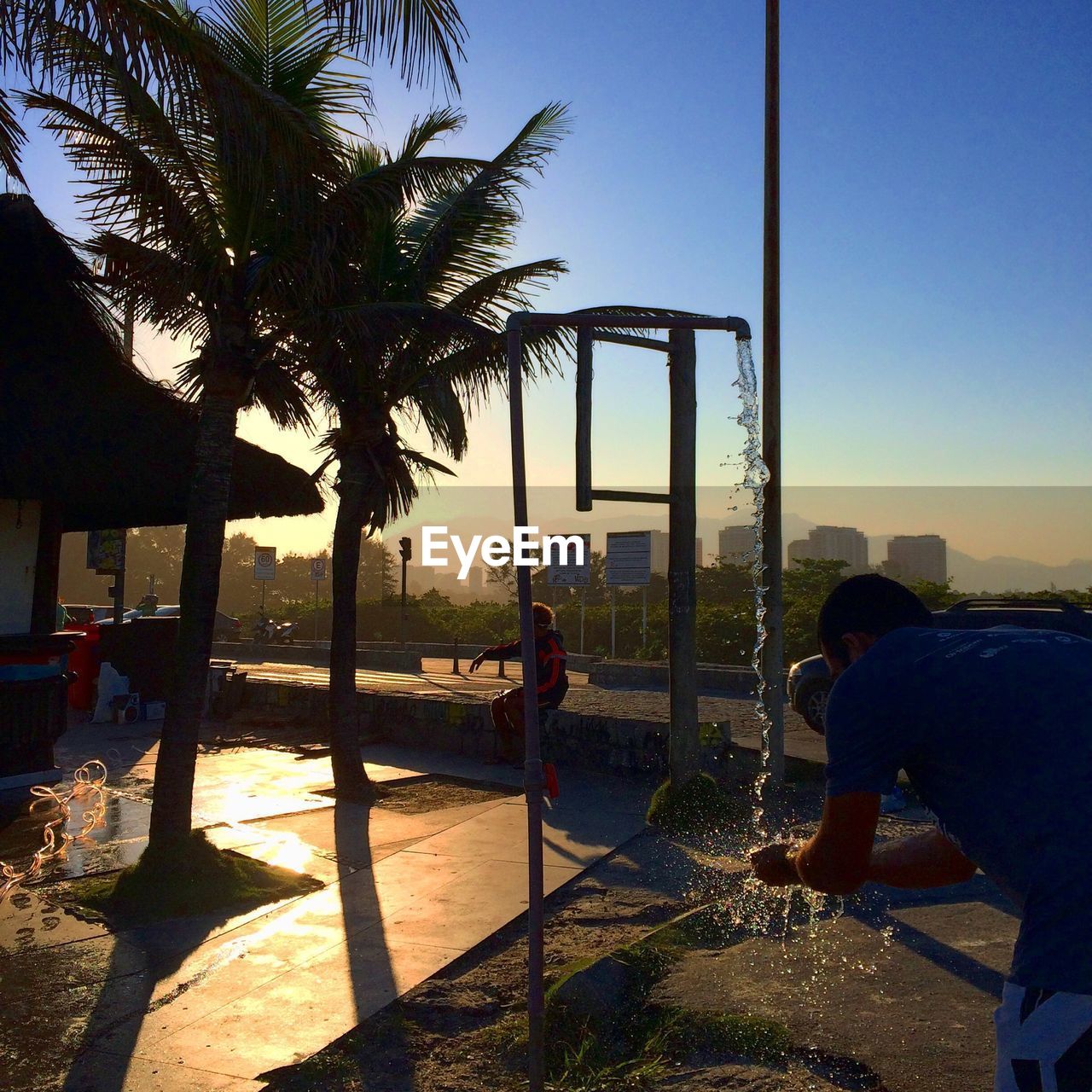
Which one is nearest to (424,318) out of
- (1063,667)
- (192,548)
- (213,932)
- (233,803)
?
(192,548)

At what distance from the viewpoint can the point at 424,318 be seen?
8.59 metres

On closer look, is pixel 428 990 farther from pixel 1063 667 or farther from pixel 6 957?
pixel 1063 667

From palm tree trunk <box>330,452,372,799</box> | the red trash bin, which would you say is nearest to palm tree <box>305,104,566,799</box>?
palm tree trunk <box>330,452,372,799</box>

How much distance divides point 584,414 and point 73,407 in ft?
20.6

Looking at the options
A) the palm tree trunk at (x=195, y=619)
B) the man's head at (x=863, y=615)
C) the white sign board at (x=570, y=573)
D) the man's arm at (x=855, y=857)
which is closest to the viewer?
the man's arm at (x=855, y=857)

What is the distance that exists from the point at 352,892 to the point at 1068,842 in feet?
16.5

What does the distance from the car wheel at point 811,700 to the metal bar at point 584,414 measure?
30.8 feet

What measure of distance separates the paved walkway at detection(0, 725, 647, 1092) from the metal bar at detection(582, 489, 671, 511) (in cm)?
245

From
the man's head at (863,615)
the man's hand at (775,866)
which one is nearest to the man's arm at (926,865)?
the man's hand at (775,866)

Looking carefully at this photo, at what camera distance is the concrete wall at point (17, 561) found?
9.84 metres

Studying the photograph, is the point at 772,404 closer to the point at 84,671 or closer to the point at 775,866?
the point at 775,866

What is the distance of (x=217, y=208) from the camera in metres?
6.79

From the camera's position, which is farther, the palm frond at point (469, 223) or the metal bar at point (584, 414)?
the palm frond at point (469, 223)

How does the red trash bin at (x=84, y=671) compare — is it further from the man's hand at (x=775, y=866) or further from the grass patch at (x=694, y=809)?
the man's hand at (x=775, y=866)
